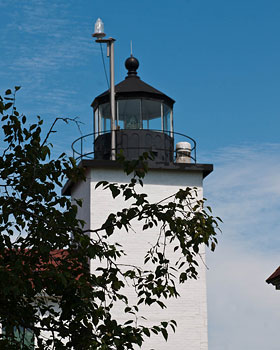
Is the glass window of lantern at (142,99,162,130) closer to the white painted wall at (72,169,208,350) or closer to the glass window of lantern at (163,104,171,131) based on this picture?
the glass window of lantern at (163,104,171,131)

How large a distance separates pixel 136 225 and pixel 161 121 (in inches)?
140

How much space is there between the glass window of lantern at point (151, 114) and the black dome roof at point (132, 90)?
0.64 feet

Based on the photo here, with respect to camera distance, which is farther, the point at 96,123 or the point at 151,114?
the point at 96,123

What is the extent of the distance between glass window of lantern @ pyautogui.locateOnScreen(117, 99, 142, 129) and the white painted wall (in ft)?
5.93

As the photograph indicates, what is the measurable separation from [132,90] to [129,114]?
765 millimetres

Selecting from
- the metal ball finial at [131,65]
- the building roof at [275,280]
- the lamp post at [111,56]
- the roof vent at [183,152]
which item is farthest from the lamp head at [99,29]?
the building roof at [275,280]

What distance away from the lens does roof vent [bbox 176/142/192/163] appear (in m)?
20.6

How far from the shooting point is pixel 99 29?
20.8m

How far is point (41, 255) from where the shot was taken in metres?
7.16

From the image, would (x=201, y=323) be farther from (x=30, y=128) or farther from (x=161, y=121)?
(x=30, y=128)

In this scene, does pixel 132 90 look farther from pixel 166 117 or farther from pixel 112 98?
pixel 166 117

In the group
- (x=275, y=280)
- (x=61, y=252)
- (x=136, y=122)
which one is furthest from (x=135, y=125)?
(x=61, y=252)

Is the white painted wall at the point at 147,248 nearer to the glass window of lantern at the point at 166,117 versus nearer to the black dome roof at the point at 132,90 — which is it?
the glass window of lantern at the point at 166,117

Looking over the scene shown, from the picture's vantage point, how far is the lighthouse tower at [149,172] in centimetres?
1902
